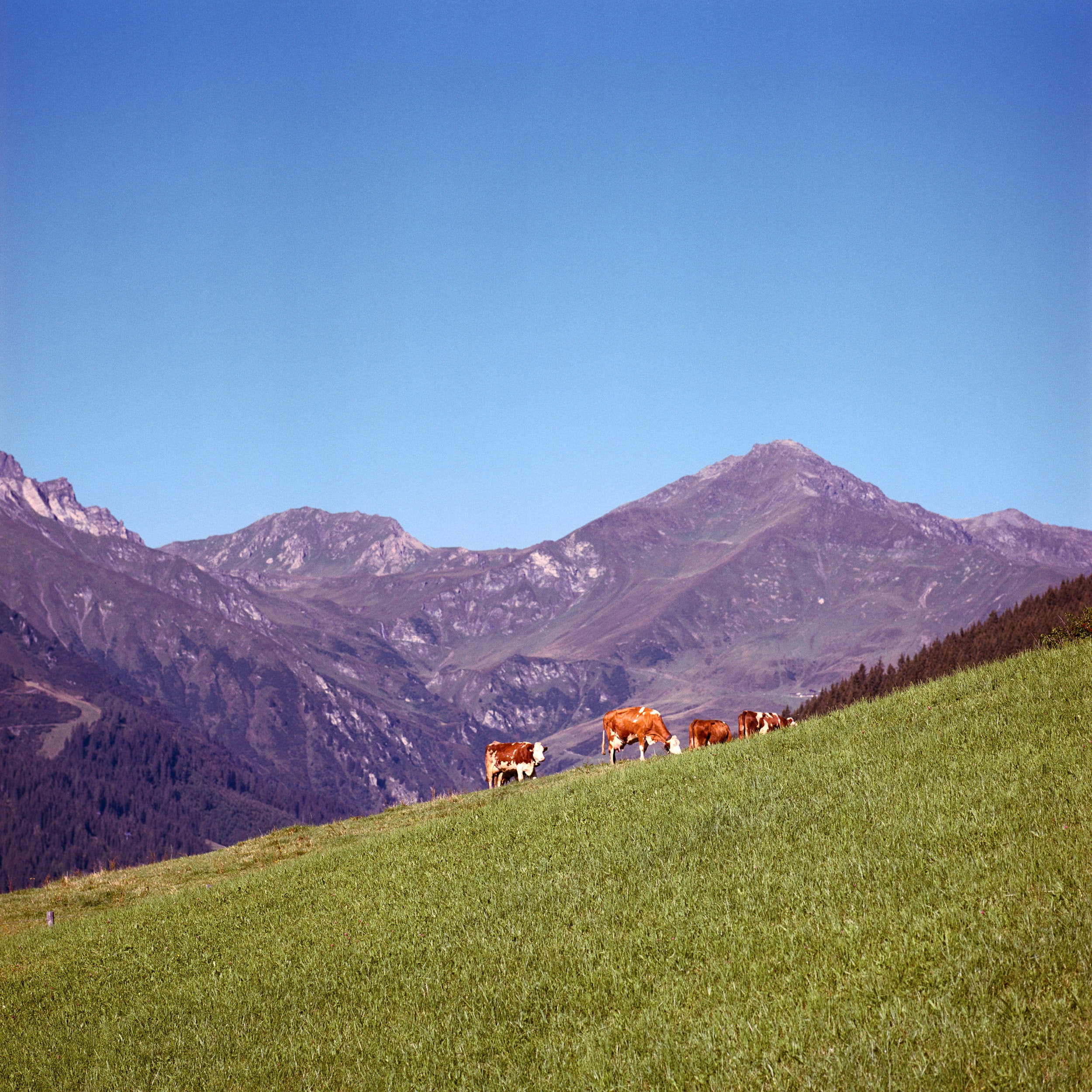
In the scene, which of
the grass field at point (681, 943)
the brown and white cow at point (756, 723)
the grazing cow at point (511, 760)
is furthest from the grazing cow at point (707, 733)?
the grass field at point (681, 943)

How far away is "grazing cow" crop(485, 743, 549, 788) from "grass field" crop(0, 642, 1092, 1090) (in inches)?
568

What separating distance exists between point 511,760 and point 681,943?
1059 inches

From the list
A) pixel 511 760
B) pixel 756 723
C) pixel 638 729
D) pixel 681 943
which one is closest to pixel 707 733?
pixel 756 723

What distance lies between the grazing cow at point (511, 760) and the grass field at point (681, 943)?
14.4 m

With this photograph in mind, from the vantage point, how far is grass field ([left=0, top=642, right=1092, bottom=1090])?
473 inches

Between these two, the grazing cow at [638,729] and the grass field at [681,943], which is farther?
the grazing cow at [638,729]

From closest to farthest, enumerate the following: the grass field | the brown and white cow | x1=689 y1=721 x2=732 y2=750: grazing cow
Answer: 1. the grass field
2. x1=689 y1=721 x2=732 y2=750: grazing cow
3. the brown and white cow

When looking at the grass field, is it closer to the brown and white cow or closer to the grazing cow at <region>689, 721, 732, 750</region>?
the grazing cow at <region>689, 721, 732, 750</region>

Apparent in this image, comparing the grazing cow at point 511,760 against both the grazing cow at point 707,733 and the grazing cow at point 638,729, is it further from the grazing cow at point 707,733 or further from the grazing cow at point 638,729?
the grazing cow at point 707,733

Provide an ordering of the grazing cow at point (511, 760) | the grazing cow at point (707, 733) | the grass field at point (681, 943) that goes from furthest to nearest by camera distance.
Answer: the grazing cow at point (511, 760), the grazing cow at point (707, 733), the grass field at point (681, 943)

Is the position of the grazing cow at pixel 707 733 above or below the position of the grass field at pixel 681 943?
above

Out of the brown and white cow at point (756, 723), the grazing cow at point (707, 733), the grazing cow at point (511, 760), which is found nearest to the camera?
the grazing cow at point (707, 733)

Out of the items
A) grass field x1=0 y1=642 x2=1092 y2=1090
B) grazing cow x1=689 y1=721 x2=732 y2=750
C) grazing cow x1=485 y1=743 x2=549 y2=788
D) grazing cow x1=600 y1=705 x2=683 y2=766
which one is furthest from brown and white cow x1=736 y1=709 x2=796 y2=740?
grass field x1=0 y1=642 x2=1092 y2=1090

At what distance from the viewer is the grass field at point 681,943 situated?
12.0m
